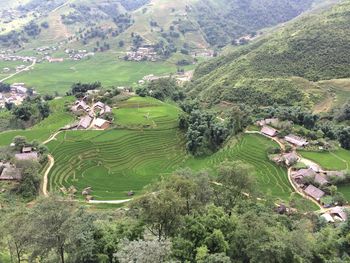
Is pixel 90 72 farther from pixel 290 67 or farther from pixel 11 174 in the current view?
pixel 11 174

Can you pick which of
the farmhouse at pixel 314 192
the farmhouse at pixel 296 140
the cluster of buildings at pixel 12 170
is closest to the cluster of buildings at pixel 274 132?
the farmhouse at pixel 296 140

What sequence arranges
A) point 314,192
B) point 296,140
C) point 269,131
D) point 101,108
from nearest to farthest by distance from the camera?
1. point 314,192
2. point 296,140
3. point 269,131
4. point 101,108

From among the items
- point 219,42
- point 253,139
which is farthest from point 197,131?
point 219,42

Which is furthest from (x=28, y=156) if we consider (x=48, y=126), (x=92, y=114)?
(x=92, y=114)

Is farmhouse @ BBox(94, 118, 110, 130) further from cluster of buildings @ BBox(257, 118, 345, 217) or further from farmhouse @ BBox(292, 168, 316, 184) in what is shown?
farmhouse @ BBox(292, 168, 316, 184)

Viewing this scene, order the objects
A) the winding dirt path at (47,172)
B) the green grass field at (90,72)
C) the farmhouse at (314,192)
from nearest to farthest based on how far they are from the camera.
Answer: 1. the farmhouse at (314,192)
2. the winding dirt path at (47,172)
3. the green grass field at (90,72)

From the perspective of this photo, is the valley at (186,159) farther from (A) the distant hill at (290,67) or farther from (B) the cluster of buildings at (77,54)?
(B) the cluster of buildings at (77,54)

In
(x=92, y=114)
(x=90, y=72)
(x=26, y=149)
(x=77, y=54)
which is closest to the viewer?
(x=26, y=149)
